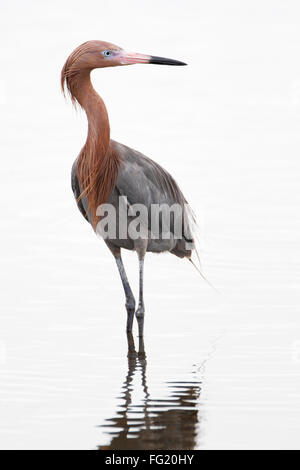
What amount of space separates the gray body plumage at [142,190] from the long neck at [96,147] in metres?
0.09

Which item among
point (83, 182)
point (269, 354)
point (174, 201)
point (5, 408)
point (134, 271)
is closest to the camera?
point (5, 408)

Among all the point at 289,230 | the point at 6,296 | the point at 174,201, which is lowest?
the point at 6,296

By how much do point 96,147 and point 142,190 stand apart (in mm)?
600

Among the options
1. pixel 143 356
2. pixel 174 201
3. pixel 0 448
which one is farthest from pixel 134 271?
pixel 0 448

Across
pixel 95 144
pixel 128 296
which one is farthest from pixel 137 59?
pixel 128 296

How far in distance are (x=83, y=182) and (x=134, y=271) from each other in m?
3.39

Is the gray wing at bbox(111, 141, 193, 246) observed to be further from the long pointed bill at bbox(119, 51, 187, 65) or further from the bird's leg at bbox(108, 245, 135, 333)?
the long pointed bill at bbox(119, 51, 187, 65)

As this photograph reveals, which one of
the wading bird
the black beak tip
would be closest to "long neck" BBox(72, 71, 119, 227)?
the wading bird

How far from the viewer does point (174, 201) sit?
1074 centimetres

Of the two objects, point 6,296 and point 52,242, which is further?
point 52,242

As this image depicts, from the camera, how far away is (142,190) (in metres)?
10.0

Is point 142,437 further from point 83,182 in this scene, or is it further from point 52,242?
point 52,242

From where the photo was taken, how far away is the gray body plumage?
994cm

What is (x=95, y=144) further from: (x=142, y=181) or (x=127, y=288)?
(x=127, y=288)
